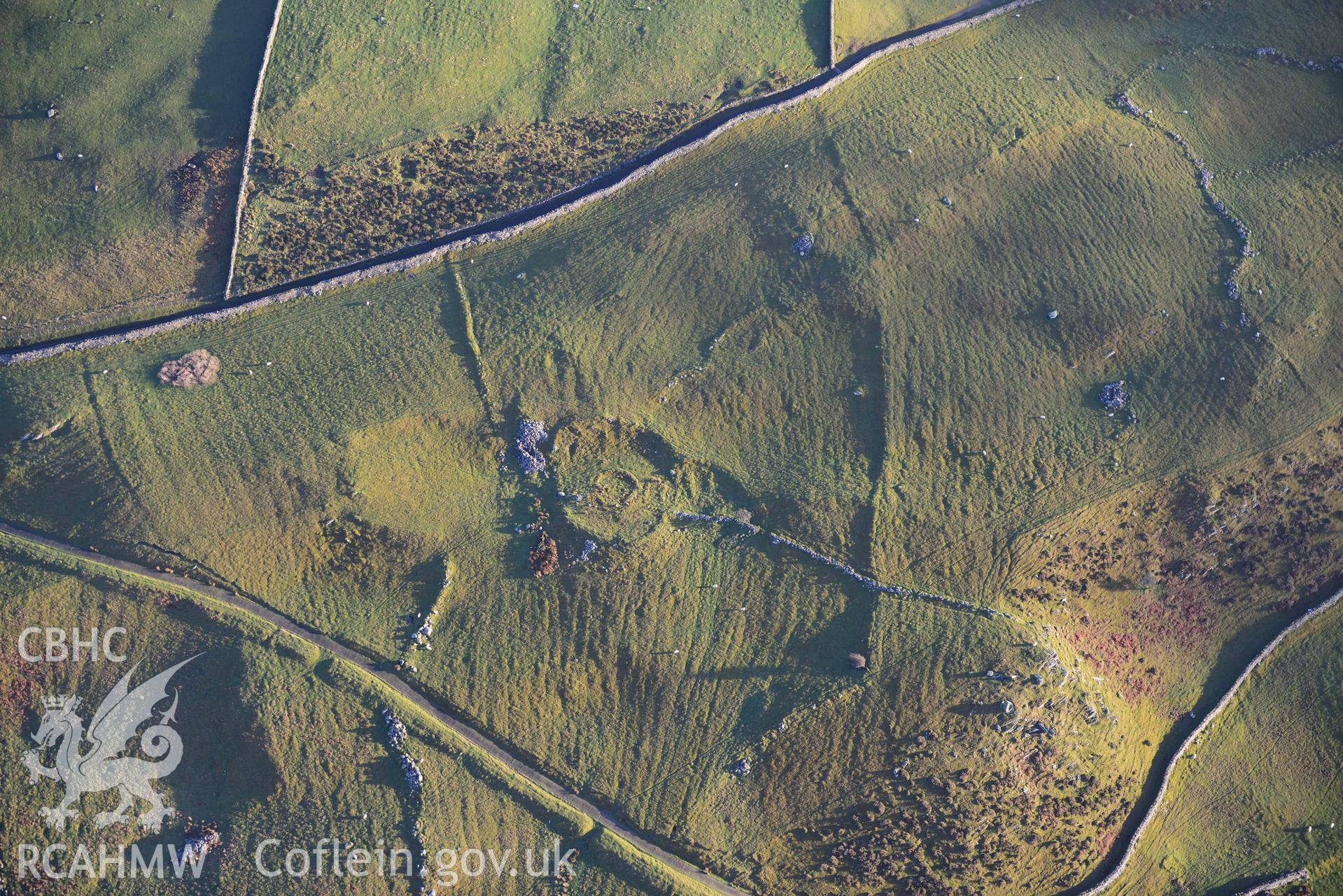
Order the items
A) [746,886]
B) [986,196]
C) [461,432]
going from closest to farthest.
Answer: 1. [746,886]
2. [461,432]
3. [986,196]

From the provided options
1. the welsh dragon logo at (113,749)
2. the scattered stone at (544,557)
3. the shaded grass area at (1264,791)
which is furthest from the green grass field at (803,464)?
the welsh dragon logo at (113,749)

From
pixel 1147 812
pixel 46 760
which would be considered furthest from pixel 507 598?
pixel 1147 812

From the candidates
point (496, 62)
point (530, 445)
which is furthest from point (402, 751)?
point (496, 62)

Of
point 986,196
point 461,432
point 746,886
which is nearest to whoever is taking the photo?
point 746,886

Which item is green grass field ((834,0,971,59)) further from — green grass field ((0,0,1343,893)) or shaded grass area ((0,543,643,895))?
shaded grass area ((0,543,643,895))

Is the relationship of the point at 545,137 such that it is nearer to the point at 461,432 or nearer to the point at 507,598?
the point at 461,432

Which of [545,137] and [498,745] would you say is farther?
[545,137]
